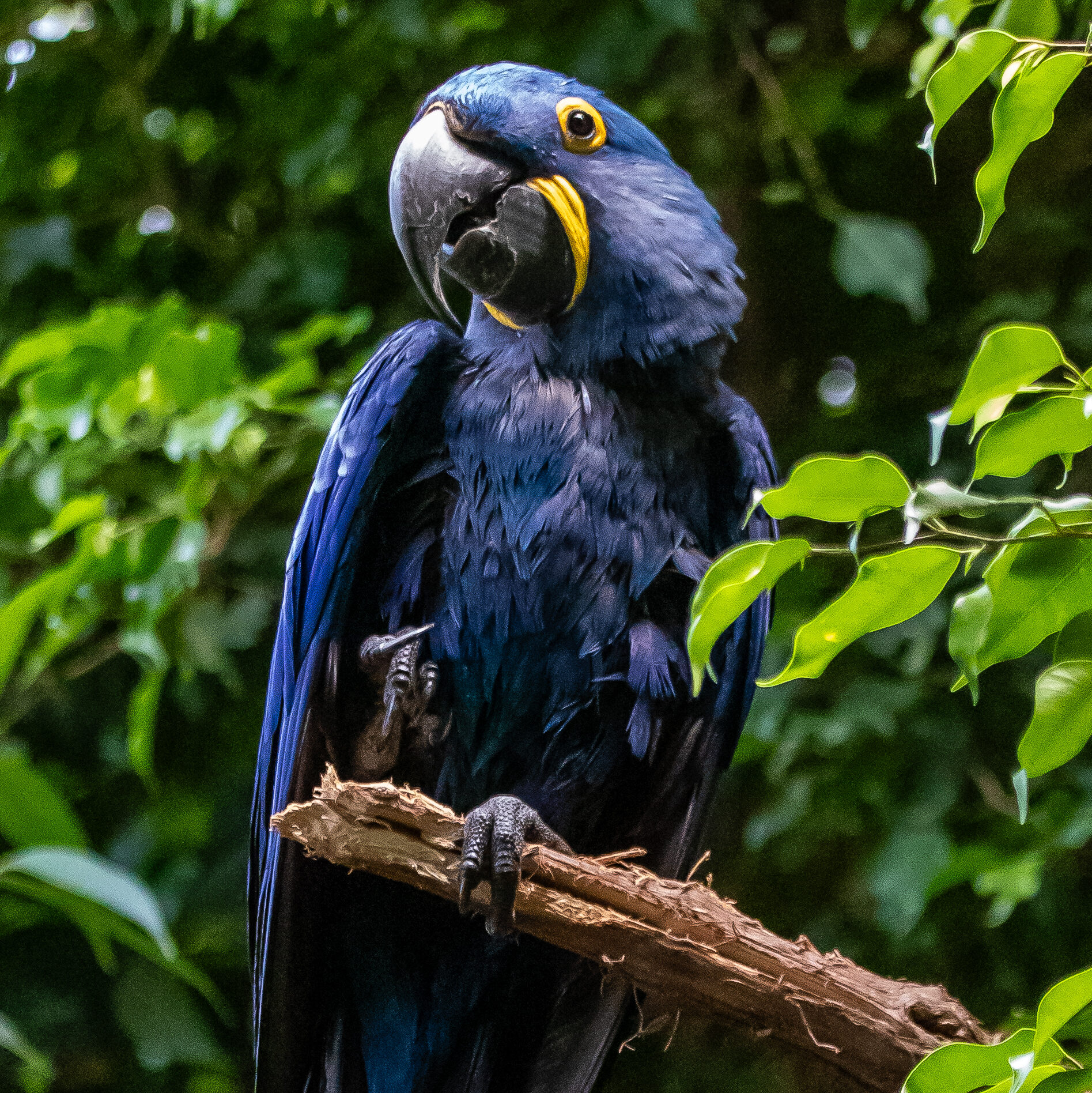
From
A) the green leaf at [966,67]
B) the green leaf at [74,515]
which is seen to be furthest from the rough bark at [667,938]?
the green leaf at [74,515]

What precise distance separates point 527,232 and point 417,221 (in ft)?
0.37

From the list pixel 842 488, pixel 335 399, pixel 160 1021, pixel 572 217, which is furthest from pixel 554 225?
pixel 160 1021

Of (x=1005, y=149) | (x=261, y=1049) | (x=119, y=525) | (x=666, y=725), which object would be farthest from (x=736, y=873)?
(x=1005, y=149)

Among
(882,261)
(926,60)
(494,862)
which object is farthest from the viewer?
(882,261)

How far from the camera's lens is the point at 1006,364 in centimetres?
66

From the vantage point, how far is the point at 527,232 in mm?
1237

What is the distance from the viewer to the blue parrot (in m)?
1.23

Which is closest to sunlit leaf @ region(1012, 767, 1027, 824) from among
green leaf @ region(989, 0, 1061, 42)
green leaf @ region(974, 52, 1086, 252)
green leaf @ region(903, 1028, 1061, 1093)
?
green leaf @ region(903, 1028, 1061, 1093)

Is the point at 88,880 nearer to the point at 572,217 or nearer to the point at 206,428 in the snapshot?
the point at 572,217

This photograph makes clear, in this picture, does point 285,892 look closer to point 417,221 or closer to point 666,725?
point 666,725

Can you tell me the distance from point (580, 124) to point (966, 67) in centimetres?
65

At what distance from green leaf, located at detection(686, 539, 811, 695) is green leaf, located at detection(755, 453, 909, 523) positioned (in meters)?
0.02

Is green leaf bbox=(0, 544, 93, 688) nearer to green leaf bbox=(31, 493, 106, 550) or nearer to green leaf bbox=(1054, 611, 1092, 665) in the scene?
green leaf bbox=(31, 493, 106, 550)

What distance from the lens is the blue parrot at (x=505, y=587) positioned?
1.23 meters
